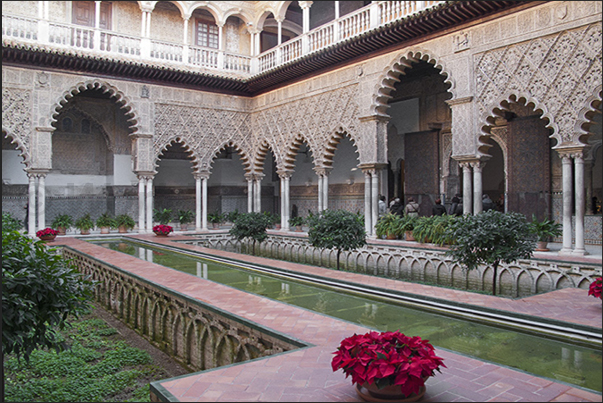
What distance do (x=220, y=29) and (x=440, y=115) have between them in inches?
344

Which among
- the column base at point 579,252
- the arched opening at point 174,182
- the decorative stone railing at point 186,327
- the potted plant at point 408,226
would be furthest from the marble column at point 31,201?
the column base at point 579,252

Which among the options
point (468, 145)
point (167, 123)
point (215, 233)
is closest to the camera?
point (468, 145)

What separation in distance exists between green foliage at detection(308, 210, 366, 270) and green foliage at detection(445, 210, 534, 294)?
2520mm

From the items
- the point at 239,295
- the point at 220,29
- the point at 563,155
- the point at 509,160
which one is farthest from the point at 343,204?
→ the point at 239,295

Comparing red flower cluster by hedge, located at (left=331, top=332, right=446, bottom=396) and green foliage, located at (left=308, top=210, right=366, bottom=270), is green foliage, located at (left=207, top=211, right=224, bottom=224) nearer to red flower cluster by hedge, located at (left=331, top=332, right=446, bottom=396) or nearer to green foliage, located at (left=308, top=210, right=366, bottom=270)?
green foliage, located at (left=308, top=210, right=366, bottom=270)

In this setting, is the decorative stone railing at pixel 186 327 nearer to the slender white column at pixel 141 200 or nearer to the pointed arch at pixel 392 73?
the pointed arch at pixel 392 73

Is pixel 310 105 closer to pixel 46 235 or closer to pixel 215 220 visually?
pixel 215 220

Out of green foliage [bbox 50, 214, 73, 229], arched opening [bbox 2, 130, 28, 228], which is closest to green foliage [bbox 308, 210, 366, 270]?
green foliage [bbox 50, 214, 73, 229]

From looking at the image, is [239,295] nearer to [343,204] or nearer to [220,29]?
[343,204]

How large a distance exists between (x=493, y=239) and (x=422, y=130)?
29.3ft

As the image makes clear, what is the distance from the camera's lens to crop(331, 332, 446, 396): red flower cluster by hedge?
2.52 metres

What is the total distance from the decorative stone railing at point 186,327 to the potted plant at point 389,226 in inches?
273

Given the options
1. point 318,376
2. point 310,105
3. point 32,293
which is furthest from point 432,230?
point 32,293

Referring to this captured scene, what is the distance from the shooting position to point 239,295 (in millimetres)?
5336
